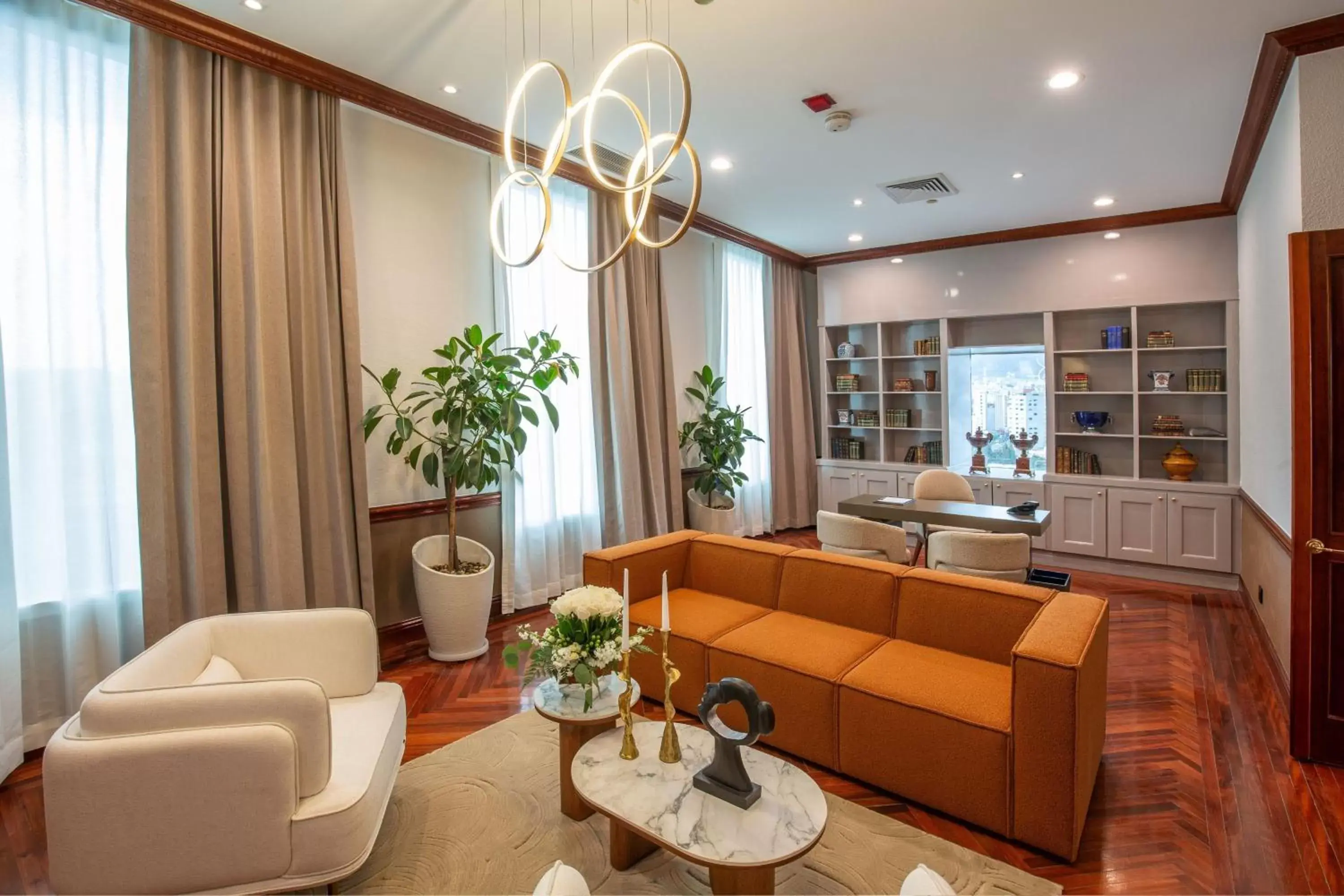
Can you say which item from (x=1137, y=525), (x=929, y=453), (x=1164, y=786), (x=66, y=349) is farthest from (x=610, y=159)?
(x=1137, y=525)

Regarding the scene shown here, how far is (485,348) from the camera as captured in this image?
12.3 ft

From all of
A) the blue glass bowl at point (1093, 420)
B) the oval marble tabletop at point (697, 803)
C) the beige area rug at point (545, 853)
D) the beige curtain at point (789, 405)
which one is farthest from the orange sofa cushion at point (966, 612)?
the beige curtain at point (789, 405)

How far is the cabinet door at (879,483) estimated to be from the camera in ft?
21.9

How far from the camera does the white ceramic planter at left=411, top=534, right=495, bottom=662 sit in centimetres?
354

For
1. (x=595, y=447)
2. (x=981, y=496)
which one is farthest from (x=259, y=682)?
(x=981, y=496)

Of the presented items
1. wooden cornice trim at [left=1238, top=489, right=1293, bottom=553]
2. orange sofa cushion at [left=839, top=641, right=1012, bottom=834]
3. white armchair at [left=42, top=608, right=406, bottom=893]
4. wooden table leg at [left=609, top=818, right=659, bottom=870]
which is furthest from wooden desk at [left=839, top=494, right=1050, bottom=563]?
white armchair at [left=42, top=608, right=406, bottom=893]

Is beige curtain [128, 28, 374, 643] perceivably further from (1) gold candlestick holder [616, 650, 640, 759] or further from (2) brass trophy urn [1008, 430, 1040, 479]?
(2) brass trophy urn [1008, 430, 1040, 479]

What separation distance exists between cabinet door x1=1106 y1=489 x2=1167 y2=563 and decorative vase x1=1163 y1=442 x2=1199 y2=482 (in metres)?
0.22

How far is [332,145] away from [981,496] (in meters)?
5.50

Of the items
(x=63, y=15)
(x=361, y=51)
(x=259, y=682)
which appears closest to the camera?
(x=259, y=682)

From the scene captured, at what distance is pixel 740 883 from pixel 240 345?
111 inches

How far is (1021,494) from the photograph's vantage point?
19.2ft

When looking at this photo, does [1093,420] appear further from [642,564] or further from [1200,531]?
[642,564]

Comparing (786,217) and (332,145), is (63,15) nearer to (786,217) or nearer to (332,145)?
(332,145)
